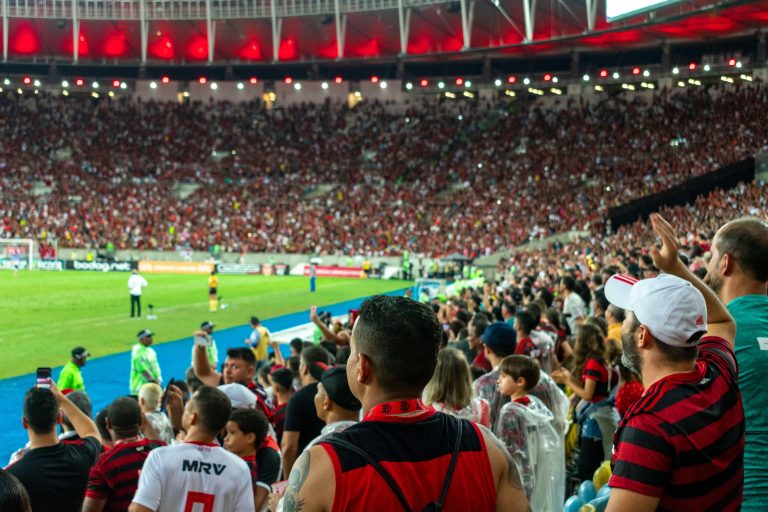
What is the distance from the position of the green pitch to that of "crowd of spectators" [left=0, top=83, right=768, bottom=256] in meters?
8.98

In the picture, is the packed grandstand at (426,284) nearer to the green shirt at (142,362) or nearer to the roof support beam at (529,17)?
the green shirt at (142,362)

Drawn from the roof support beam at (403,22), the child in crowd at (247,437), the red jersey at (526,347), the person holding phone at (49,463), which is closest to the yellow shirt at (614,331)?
the red jersey at (526,347)

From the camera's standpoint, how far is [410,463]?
238 centimetres

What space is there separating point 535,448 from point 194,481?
2377mm

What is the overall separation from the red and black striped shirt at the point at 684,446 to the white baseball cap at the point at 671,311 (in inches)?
5.8

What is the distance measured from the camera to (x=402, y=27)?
49.3 meters

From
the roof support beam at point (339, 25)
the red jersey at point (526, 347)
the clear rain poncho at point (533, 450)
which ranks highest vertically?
the roof support beam at point (339, 25)

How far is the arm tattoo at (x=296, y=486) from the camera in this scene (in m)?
2.32

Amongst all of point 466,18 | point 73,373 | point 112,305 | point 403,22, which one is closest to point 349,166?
point 403,22

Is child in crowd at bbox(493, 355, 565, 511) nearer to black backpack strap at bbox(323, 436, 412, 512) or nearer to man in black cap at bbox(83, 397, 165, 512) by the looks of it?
man in black cap at bbox(83, 397, 165, 512)

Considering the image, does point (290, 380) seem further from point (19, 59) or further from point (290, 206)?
point (19, 59)

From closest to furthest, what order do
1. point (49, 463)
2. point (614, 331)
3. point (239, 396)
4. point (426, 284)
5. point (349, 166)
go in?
point (49, 463) < point (239, 396) < point (614, 331) < point (426, 284) < point (349, 166)

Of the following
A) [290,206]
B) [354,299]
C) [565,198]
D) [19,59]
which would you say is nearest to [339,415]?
[354,299]

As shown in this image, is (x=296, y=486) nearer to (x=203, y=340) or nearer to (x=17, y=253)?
(x=203, y=340)
